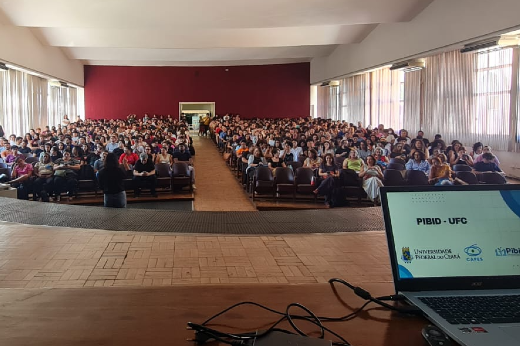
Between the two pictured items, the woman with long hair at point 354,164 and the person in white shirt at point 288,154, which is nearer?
the woman with long hair at point 354,164

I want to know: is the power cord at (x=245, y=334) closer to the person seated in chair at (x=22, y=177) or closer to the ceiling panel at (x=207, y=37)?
the person seated in chair at (x=22, y=177)

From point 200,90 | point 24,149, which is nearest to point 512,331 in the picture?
point 24,149

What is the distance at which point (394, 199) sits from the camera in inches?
55.8

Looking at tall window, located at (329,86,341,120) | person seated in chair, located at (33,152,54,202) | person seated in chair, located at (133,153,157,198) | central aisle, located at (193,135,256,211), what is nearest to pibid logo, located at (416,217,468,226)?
central aisle, located at (193,135,256,211)

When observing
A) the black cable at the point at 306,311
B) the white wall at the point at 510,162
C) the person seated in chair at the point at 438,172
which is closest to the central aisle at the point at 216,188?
the person seated in chair at the point at 438,172

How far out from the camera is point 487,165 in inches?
387

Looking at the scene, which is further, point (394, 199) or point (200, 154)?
point (200, 154)

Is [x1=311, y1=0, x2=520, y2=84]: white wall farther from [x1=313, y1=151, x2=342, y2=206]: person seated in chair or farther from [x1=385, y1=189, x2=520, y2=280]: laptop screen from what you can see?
[x1=385, y1=189, x2=520, y2=280]: laptop screen

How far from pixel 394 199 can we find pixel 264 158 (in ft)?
32.4

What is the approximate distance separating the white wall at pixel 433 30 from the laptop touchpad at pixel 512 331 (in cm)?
983

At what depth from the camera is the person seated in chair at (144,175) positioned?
34.0 ft

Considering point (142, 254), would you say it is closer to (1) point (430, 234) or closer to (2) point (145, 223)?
(2) point (145, 223)

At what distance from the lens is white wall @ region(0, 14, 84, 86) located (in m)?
15.3

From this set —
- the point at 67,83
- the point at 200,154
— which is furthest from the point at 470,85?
the point at 67,83
